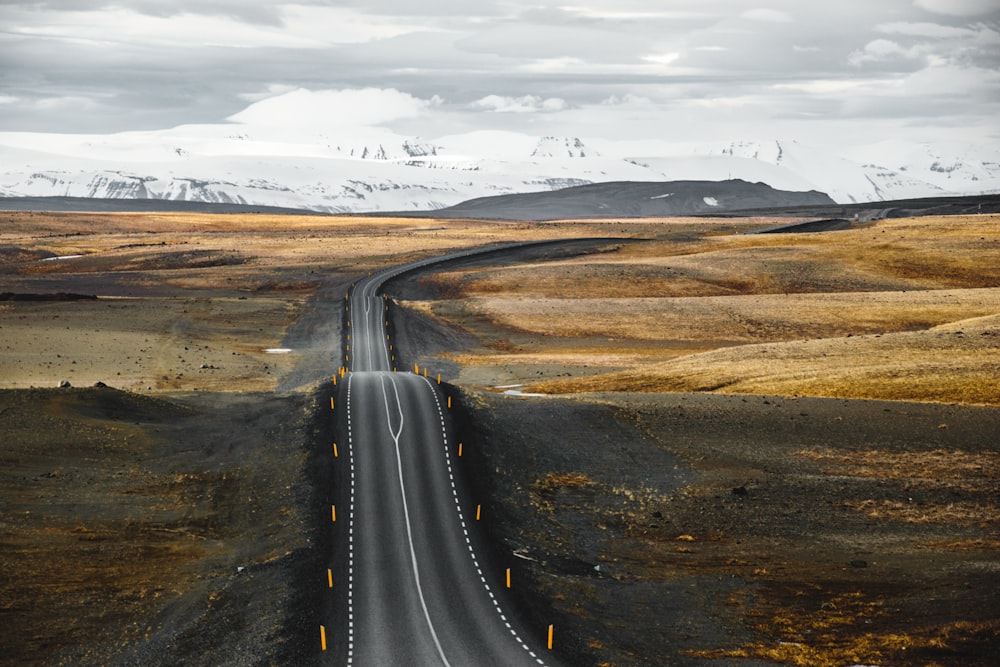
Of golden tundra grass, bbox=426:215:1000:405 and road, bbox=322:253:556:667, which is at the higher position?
golden tundra grass, bbox=426:215:1000:405

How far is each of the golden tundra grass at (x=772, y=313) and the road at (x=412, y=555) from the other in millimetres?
17185

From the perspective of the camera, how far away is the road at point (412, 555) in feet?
116

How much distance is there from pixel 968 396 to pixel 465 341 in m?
49.1

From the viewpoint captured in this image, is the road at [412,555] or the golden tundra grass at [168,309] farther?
the golden tundra grass at [168,309]

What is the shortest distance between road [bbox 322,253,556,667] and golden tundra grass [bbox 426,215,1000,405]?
1718 centimetres

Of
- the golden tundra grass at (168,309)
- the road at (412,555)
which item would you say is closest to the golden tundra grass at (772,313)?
the road at (412,555)

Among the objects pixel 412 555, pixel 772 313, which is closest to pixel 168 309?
pixel 772 313

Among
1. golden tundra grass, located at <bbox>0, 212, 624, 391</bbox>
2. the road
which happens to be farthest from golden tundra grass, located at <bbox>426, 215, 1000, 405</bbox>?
golden tundra grass, located at <bbox>0, 212, 624, 391</bbox>

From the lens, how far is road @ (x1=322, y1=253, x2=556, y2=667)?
3544 cm

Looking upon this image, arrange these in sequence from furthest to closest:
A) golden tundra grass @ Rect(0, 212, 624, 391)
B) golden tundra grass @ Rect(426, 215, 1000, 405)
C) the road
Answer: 1. golden tundra grass @ Rect(0, 212, 624, 391)
2. golden tundra grass @ Rect(426, 215, 1000, 405)
3. the road

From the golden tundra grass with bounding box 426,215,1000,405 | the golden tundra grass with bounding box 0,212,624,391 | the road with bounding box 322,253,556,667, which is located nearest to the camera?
the road with bounding box 322,253,556,667

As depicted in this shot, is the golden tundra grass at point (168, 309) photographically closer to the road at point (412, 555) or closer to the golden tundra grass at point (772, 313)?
the golden tundra grass at point (772, 313)

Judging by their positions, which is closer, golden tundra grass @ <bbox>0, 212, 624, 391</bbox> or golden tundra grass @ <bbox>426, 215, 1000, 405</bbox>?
golden tundra grass @ <bbox>426, 215, 1000, 405</bbox>

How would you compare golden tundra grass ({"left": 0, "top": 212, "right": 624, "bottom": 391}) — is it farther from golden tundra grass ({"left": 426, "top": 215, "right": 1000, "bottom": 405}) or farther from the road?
the road
